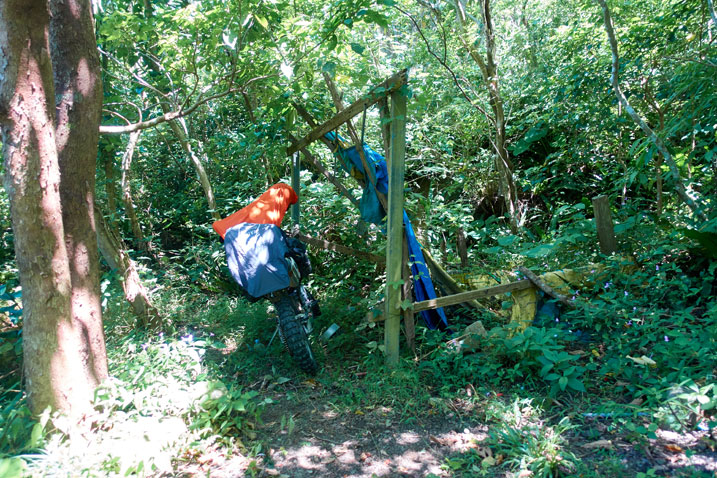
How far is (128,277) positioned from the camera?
4.95 m

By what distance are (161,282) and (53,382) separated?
3921 millimetres

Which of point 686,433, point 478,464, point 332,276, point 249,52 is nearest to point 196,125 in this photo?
point 249,52

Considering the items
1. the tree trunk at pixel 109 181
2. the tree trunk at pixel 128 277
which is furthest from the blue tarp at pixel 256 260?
the tree trunk at pixel 109 181

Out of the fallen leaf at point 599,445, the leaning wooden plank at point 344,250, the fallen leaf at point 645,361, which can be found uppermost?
the leaning wooden plank at point 344,250

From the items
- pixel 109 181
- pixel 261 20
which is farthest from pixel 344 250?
pixel 109 181

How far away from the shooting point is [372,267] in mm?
5629

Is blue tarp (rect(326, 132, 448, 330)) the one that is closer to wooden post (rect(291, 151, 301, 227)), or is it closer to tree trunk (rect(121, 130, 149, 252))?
wooden post (rect(291, 151, 301, 227))

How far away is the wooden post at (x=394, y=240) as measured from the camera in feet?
12.7

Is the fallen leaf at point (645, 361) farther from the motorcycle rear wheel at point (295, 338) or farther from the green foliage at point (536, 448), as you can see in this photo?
the motorcycle rear wheel at point (295, 338)

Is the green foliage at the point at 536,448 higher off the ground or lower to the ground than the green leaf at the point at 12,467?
lower

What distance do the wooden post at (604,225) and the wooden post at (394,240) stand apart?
216 cm

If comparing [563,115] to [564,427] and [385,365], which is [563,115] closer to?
[385,365]

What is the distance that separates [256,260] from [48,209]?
1556 millimetres

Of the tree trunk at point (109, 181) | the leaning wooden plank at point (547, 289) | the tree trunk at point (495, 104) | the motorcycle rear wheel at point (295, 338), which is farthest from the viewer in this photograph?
the tree trunk at point (109, 181)
